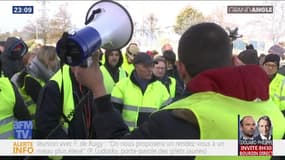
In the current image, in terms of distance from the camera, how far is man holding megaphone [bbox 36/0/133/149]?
4.93 ft

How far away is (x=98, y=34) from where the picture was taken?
1.61 meters

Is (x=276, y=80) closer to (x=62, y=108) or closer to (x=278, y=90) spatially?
(x=278, y=90)

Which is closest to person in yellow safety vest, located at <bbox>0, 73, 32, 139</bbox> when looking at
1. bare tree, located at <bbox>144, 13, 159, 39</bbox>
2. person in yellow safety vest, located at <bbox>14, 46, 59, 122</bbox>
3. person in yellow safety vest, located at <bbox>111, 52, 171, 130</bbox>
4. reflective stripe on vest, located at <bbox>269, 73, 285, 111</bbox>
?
person in yellow safety vest, located at <bbox>14, 46, 59, 122</bbox>

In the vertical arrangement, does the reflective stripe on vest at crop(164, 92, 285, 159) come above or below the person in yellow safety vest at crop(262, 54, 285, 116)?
above

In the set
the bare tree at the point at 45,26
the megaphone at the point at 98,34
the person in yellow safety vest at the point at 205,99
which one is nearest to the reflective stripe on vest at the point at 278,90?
the bare tree at the point at 45,26

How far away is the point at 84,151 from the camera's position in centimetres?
270

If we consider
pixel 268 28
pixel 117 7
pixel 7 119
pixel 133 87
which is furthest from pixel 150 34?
pixel 117 7

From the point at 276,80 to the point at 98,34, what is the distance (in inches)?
134

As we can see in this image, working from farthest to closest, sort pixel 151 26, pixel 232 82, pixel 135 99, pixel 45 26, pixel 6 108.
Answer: pixel 151 26 → pixel 45 26 → pixel 135 99 → pixel 6 108 → pixel 232 82

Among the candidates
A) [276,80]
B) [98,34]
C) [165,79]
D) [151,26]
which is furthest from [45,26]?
[98,34]

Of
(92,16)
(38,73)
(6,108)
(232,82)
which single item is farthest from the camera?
(38,73)

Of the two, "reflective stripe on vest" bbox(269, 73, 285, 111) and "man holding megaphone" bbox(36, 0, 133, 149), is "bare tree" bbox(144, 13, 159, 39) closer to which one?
"reflective stripe on vest" bbox(269, 73, 285, 111)

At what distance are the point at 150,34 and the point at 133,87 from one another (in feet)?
16.5

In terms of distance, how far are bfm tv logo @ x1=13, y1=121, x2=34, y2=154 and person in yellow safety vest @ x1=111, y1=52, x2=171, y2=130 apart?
3.28ft
